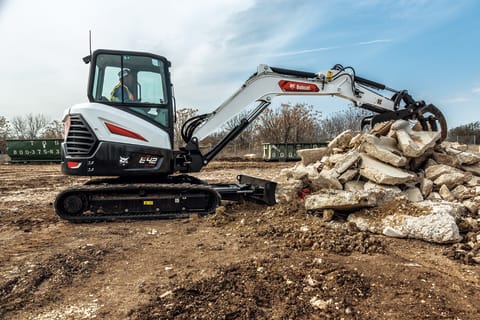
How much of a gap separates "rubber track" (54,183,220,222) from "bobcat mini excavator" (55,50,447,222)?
0.05 ft

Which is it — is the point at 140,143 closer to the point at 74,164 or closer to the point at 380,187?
the point at 74,164

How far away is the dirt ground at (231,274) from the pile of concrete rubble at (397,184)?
10.0 inches

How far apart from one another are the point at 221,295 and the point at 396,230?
276 centimetres

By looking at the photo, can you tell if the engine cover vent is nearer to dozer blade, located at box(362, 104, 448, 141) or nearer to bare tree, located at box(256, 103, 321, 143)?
dozer blade, located at box(362, 104, 448, 141)

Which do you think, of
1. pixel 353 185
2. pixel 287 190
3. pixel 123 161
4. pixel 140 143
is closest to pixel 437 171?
pixel 353 185

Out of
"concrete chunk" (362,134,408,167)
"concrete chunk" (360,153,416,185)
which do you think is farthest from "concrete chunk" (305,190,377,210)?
"concrete chunk" (362,134,408,167)

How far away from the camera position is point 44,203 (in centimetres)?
752

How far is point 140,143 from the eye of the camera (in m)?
5.38

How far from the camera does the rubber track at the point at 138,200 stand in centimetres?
544

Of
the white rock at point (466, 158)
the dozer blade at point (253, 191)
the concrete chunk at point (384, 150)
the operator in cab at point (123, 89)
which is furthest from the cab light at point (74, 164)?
the white rock at point (466, 158)

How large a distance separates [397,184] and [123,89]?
484 centimetres

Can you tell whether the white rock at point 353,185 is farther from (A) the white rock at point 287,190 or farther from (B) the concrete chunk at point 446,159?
(B) the concrete chunk at point 446,159

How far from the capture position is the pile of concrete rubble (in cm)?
445

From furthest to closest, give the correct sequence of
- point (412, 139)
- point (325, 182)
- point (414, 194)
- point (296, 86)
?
1. point (296, 86)
2. point (412, 139)
3. point (325, 182)
4. point (414, 194)
